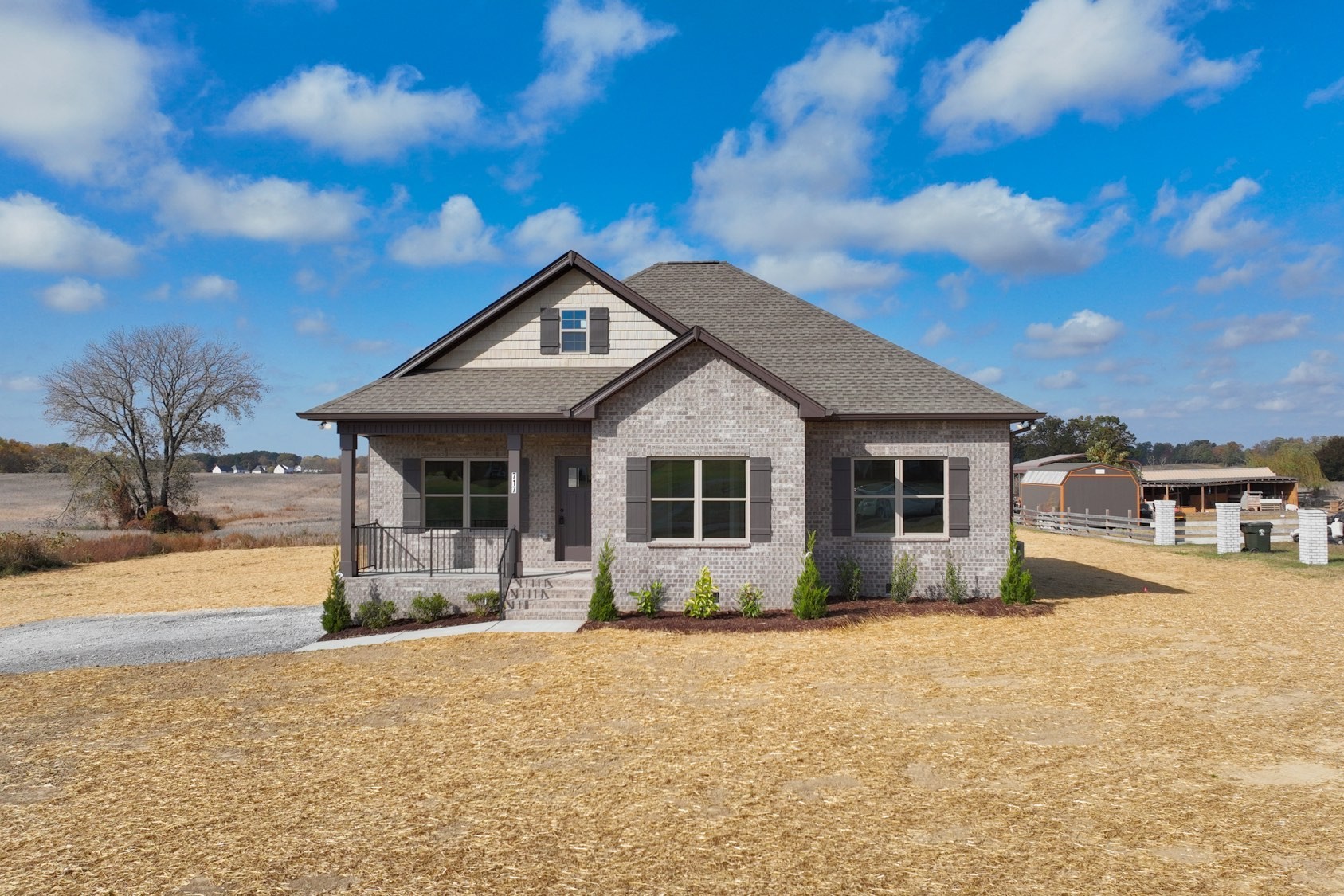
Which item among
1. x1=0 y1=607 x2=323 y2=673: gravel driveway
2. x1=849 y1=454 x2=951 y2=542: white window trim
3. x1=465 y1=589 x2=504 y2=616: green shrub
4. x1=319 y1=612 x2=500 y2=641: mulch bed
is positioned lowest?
x1=0 y1=607 x2=323 y2=673: gravel driveway

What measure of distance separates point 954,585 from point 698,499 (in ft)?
17.2

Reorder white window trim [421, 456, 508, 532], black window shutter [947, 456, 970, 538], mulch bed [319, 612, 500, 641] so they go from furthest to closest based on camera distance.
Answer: white window trim [421, 456, 508, 532] → black window shutter [947, 456, 970, 538] → mulch bed [319, 612, 500, 641]

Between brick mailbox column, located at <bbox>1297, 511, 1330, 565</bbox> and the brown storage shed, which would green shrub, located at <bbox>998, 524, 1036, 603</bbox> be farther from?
the brown storage shed

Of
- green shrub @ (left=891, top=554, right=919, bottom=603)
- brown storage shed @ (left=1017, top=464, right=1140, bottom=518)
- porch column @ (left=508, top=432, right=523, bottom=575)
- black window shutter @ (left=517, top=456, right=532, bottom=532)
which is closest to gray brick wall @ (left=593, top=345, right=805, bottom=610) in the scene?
porch column @ (left=508, top=432, right=523, bottom=575)

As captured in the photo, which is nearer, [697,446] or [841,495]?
[697,446]

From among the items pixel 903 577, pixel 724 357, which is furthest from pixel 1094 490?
pixel 724 357

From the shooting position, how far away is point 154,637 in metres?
13.5

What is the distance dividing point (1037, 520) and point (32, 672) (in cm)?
3894

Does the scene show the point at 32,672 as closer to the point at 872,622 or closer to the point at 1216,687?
the point at 872,622

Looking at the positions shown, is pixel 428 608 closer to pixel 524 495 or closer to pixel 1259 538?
pixel 524 495

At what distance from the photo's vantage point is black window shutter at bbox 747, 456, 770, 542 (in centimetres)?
1397

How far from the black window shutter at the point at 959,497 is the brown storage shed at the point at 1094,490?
25712mm

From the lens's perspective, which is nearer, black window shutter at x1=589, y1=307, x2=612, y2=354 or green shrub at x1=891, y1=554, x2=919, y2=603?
green shrub at x1=891, y1=554, x2=919, y2=603

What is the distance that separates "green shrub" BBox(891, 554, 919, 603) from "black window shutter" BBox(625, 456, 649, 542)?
4.89m
